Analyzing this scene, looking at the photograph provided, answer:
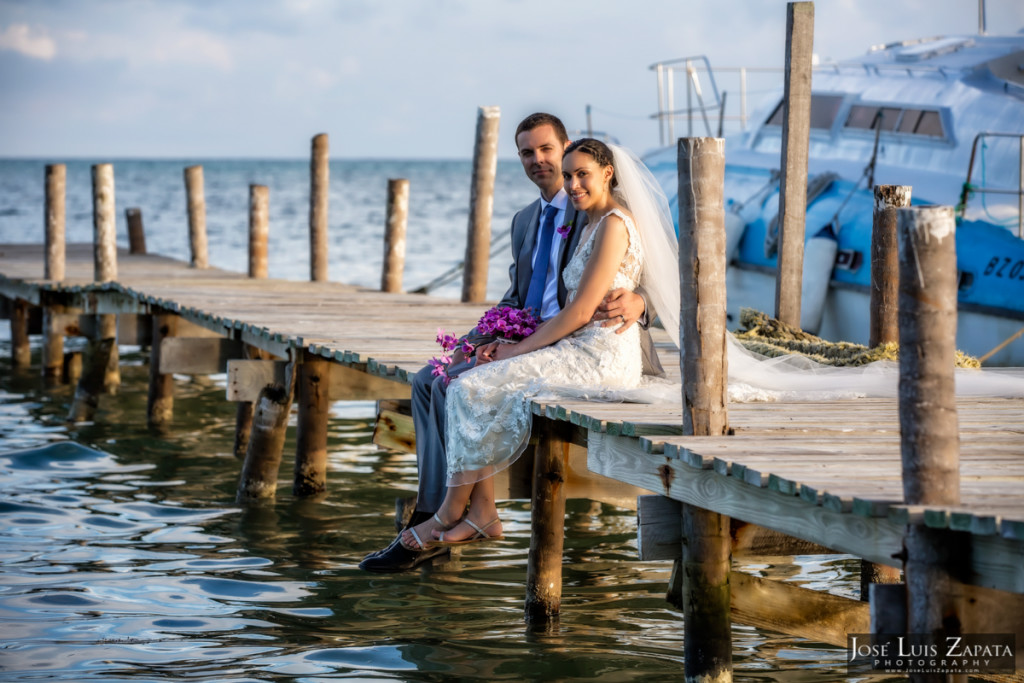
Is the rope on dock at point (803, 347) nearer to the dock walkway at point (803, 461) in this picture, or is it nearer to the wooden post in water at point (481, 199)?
the dock walkway at point (803, 461)

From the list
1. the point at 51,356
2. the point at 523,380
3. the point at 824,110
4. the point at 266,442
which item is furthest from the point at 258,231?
the point at 523,380

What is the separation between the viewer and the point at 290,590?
735 centimetres

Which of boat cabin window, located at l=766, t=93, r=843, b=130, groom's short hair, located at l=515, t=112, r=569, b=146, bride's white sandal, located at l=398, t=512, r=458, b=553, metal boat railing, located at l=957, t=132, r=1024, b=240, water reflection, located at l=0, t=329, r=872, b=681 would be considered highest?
boat cabin window, located at l=766, t=93, r=843, b=130

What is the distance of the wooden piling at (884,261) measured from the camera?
24.3ft

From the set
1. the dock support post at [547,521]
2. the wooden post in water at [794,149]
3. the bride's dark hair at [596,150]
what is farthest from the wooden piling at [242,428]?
the bride's dark hair at [596,150]

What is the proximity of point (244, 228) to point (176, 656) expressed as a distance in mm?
42241

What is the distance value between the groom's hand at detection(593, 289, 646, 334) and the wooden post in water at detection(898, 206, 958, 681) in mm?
2222

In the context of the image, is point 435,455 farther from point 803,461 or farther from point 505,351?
point 803,461

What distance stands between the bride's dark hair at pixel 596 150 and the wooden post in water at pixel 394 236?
707 cm

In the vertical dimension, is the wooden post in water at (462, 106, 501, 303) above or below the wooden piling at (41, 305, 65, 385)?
above

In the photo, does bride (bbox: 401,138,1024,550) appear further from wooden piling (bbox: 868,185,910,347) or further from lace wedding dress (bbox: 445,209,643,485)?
wooden piling (bbox: 868,185,910,347)

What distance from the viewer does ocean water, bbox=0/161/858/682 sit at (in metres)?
6.10

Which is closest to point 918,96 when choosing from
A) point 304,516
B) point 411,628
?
point 304,516

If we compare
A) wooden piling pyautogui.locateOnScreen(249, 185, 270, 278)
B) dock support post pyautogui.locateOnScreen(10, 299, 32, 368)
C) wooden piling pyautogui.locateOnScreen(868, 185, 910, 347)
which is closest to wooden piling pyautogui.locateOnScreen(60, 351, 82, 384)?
dock support post pyautogui.locateOnScreen(10, 299, 32, 368)
